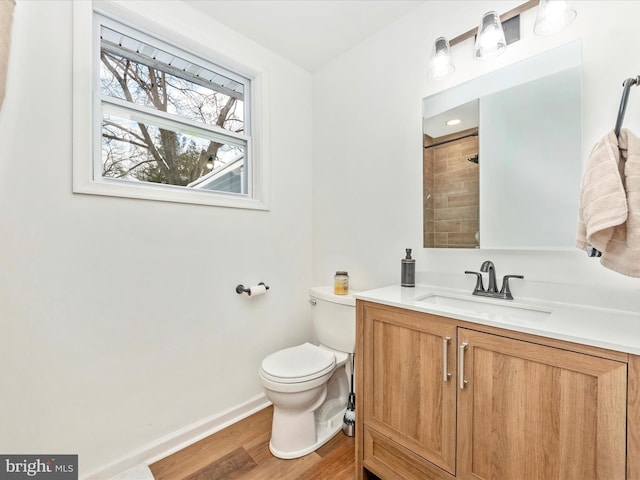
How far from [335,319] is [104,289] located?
1.19m

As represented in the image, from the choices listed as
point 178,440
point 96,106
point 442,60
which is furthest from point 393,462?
point 96,106

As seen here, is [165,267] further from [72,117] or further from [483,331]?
[483,331]

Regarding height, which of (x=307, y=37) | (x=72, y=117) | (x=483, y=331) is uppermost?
(x=307, y=37)

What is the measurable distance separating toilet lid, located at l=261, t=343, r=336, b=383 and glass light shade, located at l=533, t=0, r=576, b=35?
1763 millimetres

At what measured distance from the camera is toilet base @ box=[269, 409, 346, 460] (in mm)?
1461

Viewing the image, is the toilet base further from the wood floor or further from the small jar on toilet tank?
the small jar on toilet tank

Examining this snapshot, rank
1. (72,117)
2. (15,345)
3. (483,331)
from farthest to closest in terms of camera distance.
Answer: (72,117) → (15,345) → (483,331)

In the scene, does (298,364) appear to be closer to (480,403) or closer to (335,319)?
(335,319)

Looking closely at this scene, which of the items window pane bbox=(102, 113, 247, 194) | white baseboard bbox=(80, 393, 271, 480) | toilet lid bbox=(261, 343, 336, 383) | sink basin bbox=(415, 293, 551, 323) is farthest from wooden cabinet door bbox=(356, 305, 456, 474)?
window pane bbox=(102, 113, 247, 194)

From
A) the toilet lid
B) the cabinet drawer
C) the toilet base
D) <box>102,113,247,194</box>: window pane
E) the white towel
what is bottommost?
the toilet base

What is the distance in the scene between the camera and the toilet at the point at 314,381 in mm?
1439

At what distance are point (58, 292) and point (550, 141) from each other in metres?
2.17

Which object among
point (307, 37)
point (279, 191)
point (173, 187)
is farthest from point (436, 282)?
point (307, 37)

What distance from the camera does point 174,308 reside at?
1548mm
